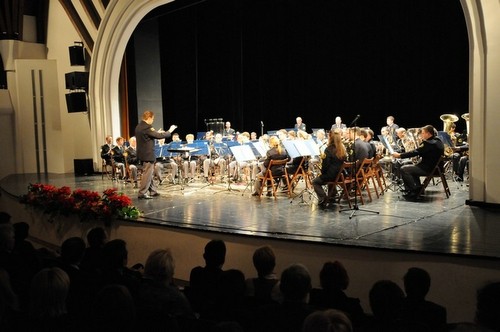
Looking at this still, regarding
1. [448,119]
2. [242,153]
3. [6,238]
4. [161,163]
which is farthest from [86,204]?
[448,119]

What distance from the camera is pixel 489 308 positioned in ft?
8.25

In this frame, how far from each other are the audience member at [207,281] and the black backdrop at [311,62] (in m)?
9.66

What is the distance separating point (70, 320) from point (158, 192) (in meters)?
8.02

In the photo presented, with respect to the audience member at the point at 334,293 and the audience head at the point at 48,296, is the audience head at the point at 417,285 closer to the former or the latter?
the audience member at the point at 334,293

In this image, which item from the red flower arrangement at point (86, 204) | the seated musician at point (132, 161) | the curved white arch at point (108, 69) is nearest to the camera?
the red flower arrangement at point (86, 204)

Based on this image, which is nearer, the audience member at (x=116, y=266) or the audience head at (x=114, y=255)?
the audience member at (x=116, y=266)

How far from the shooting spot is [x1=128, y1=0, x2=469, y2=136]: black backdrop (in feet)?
42.5

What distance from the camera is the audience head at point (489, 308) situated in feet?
8.19

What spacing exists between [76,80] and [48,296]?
46.6 ft

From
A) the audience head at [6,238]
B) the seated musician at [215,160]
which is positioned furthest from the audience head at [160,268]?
the seated musician at [215,160]

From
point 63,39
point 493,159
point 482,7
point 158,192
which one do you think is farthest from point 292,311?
point 63,39

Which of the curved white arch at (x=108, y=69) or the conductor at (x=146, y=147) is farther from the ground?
the curved white arch at (x=108, y=69)

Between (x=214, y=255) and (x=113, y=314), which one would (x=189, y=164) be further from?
(x=113, y=314)

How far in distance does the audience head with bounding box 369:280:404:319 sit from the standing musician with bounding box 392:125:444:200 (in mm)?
5862
